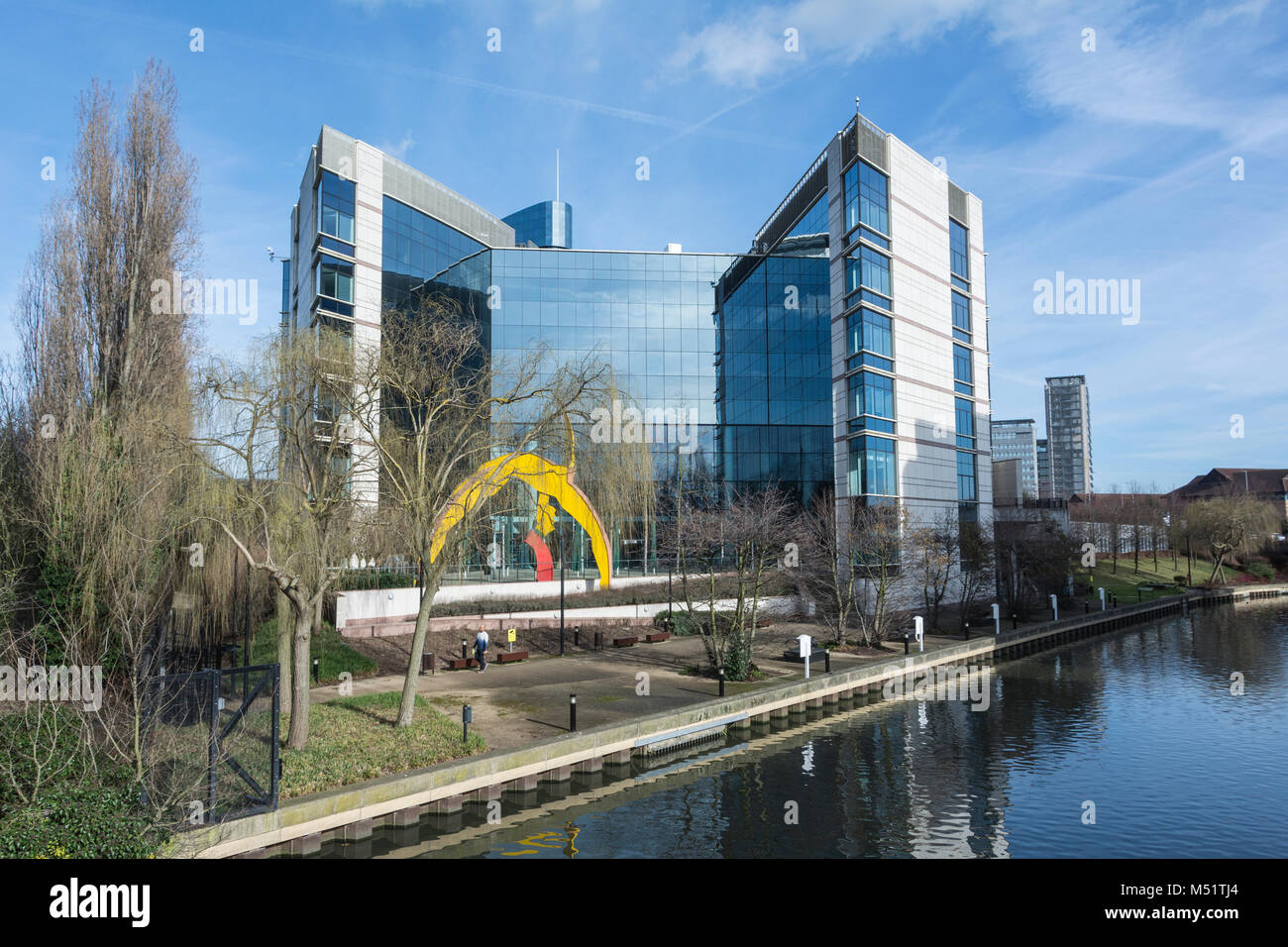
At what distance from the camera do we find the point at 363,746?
13258 mm

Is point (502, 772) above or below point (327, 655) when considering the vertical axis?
below

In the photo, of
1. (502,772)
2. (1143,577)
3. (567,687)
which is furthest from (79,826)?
(1143,577)

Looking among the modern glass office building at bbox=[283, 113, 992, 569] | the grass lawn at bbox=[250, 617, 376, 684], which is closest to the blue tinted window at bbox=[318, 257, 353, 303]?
the modern glass office building at bbox=[283, 113, 992, 569]

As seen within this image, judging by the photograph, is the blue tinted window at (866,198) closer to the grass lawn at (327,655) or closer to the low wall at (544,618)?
the low wall at (544,618)

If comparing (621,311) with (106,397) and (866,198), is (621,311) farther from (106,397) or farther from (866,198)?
(106,397)

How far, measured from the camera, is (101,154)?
1769cm

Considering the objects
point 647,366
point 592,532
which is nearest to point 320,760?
point 592,532

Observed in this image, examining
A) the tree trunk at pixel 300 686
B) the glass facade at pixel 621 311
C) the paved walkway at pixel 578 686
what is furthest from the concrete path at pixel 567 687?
the glass facade at pixel 621 311

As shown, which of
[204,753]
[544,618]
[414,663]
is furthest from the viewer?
[544,618]

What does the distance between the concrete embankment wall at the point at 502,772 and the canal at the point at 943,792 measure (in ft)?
1.08

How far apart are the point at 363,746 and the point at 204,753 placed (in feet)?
10.8

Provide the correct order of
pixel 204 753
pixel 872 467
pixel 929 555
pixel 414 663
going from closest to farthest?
1. pixel 204 753
2. pixel 414 663
3. pixel 929 555
4. pixel 872 467
